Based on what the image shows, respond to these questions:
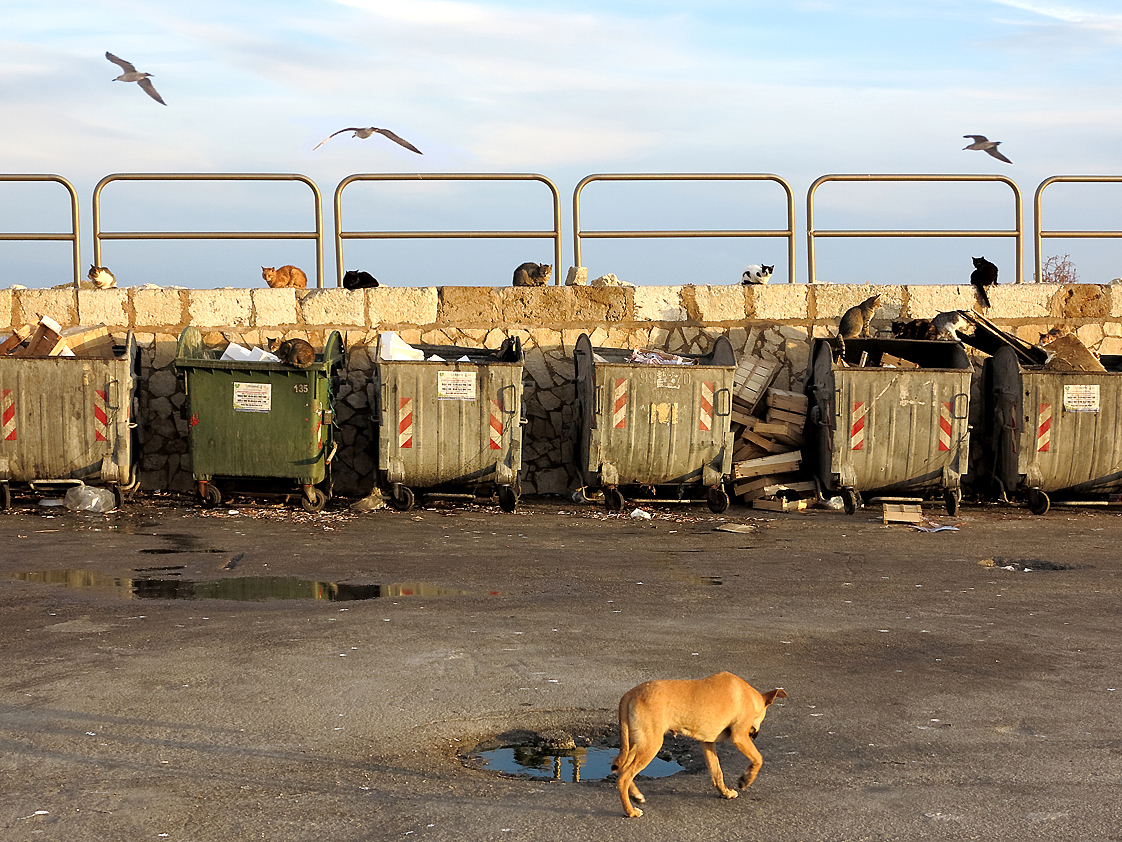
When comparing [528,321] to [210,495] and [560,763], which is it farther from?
[560,763]

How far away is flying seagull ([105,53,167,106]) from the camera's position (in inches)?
474

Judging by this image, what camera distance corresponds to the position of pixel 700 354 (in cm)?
1196

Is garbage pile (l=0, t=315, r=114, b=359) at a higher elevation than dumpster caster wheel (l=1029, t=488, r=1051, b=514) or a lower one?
higher

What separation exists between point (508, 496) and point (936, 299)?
5.23 meters

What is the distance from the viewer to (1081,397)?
10.3 meters

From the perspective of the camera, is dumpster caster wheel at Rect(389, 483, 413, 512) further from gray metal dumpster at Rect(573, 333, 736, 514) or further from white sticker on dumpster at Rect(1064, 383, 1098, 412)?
white sticker on dumpster at Rect(1064, 383, 1098, 412)

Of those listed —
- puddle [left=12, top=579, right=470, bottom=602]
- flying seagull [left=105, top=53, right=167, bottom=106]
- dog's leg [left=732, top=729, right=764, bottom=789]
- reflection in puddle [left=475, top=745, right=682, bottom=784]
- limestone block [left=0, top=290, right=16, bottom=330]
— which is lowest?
puddle [left=12, top=579, right=470, bottom=602]

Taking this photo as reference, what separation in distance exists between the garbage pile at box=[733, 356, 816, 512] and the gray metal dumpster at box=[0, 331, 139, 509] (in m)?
5.68

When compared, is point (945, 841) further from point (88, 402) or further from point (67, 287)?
point (67, 287)

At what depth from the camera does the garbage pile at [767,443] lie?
11.0m

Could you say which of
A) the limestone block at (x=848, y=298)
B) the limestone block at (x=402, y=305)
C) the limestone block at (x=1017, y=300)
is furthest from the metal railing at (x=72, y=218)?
the limestone block at (x=1017, y=300)

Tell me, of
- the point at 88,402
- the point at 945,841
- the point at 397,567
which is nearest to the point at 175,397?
the point at 88,402

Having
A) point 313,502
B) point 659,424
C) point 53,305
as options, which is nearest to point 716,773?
point 659,424

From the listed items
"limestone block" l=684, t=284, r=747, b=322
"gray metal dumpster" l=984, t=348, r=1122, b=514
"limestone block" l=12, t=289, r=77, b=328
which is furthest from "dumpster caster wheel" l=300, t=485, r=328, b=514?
"gray metal dumpster" l=984, t=348, r=1122, b=514
